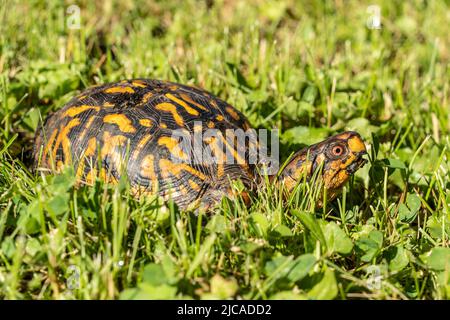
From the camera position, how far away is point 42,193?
2.37 metres

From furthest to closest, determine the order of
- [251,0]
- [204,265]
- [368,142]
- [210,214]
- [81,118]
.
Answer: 1. [251,0]
2. [368,142]
3. [81,118]
4. [210,214]
5. [204,265]

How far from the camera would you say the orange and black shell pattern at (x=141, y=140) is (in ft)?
8.98

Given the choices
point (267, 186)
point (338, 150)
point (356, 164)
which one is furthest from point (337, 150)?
point (267, 186)

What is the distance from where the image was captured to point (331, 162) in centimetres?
277

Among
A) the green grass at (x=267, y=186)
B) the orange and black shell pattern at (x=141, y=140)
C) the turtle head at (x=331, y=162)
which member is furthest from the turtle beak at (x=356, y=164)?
the orange and black shell pattern at (x=141, y=140)

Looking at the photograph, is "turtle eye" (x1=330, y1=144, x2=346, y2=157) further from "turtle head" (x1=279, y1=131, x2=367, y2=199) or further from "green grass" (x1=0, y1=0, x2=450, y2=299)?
"green grass" (x1=0, y1=0, x2=450, y2=299)

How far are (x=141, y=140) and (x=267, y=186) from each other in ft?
2.10

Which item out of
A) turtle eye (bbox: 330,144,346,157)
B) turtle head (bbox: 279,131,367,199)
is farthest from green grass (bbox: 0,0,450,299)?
turtle eye (bbox: 330,144,346,157)

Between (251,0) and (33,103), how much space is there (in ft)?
8.93

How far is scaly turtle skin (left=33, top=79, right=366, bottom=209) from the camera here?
2.74 metres

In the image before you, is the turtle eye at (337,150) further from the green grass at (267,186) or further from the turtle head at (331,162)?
the green grass at (267,186)

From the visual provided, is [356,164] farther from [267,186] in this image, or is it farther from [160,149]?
[160,149]

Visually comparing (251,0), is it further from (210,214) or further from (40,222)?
(40,222)
